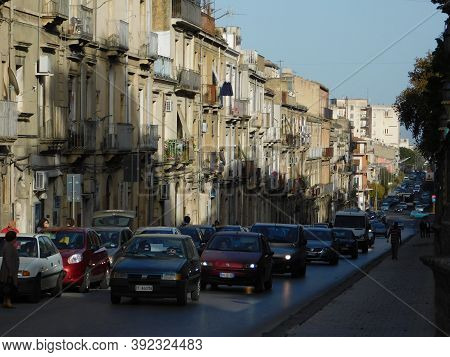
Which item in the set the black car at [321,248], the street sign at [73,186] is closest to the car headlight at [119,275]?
the street sign at [73,186]

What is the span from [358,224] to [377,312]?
148ft

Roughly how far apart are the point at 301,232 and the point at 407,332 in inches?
825

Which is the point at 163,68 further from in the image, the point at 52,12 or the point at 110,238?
the point at 110,238

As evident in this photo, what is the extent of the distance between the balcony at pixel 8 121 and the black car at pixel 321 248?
13.3 meters

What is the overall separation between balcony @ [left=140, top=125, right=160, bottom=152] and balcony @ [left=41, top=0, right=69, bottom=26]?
14.2 metres

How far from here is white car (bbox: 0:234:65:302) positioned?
25875 millimetres

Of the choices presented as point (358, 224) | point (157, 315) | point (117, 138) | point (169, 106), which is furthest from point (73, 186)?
point (358, 224)

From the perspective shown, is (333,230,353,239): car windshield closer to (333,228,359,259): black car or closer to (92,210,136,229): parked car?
(333,228,359,259): black car

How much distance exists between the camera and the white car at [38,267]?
25.9 meters

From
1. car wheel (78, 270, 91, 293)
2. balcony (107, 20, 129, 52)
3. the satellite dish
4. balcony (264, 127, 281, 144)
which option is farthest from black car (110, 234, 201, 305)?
balcony (264, 127, 281, 144)

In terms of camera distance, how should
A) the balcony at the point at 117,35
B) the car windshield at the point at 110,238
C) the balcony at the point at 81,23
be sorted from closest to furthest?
the car windshield at the point at 110,238 < the balcony at the point at 81,23 < the balcony at the point at 117,35

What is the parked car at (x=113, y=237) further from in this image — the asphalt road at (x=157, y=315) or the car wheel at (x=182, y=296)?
the car wheel at (x=182, y=296)

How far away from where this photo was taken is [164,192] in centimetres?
6238

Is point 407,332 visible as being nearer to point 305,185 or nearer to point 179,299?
point 179,299
